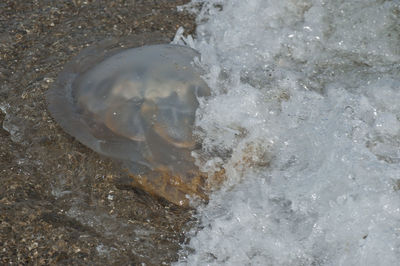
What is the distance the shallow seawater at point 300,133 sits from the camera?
259 cm

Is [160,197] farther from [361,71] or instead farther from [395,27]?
[395,27]

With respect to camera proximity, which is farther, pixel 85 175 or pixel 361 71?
pixel 361 71

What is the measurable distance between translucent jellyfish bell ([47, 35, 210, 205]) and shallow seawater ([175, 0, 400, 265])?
0.32 ft

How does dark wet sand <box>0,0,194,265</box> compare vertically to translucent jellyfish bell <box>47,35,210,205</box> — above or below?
below

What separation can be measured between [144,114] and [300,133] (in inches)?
34.0

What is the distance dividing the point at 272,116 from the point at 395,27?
4.46 feet

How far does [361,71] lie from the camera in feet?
11.7

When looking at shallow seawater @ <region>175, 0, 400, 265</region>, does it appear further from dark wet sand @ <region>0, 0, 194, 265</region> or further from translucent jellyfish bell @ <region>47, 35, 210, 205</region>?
dark wet sand @ <region>0, 0, 194, 265</region>

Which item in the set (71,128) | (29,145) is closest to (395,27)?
(71,128)

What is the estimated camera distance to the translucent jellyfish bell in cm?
287

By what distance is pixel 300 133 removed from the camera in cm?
305

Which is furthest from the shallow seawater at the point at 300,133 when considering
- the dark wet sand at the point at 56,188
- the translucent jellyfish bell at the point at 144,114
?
the dark wet sand at the point at 56,188

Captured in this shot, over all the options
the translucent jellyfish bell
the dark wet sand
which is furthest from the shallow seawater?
the dark wet sand

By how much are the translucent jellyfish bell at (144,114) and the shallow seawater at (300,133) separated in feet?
0.32
